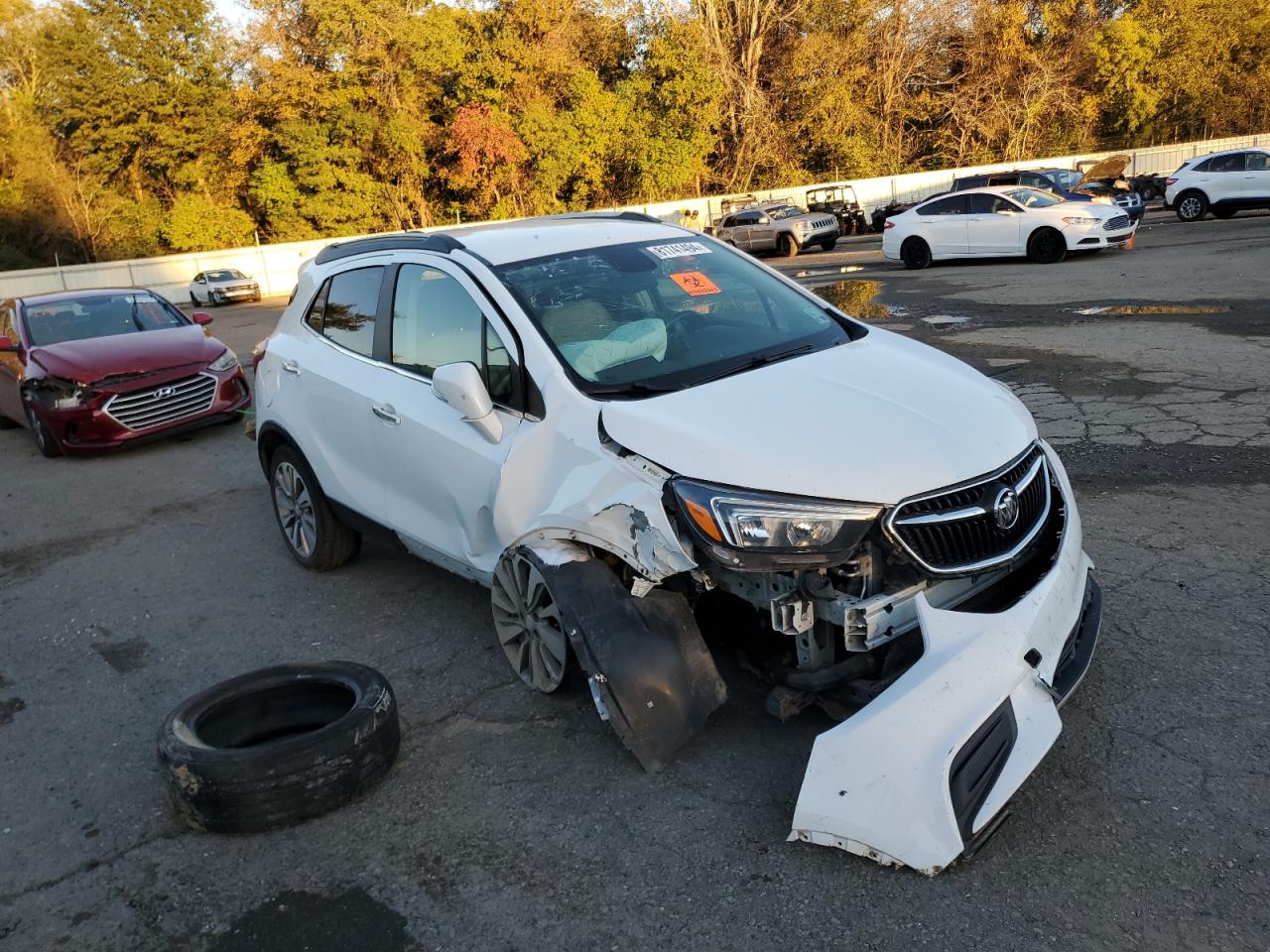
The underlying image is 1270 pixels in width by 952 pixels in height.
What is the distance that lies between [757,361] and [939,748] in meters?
1.74

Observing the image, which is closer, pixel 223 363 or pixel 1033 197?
pixel 223 363

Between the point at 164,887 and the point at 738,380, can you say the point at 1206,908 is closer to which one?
the point at 738,380

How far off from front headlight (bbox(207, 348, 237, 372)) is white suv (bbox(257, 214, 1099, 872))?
625 centimetres

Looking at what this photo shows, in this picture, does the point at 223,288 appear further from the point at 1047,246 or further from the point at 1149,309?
the point at 1149,309

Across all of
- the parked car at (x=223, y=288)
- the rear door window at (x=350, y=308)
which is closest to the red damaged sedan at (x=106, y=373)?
the rear door window at (x=350, y=308)

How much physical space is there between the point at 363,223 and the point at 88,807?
4626 centimetres

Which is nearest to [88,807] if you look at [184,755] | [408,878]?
[184,755]

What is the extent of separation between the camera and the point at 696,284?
4.50 metres

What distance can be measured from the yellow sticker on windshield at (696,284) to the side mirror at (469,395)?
3.42ft

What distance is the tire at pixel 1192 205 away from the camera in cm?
2412

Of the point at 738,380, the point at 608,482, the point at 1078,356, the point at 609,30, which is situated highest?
the point at 609,30

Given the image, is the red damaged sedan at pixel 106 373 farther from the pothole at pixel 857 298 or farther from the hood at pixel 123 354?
the pothole at pixel 857 298

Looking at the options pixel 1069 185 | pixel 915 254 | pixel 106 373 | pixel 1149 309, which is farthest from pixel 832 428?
pixel 1069 185

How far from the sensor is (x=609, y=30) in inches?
1949
